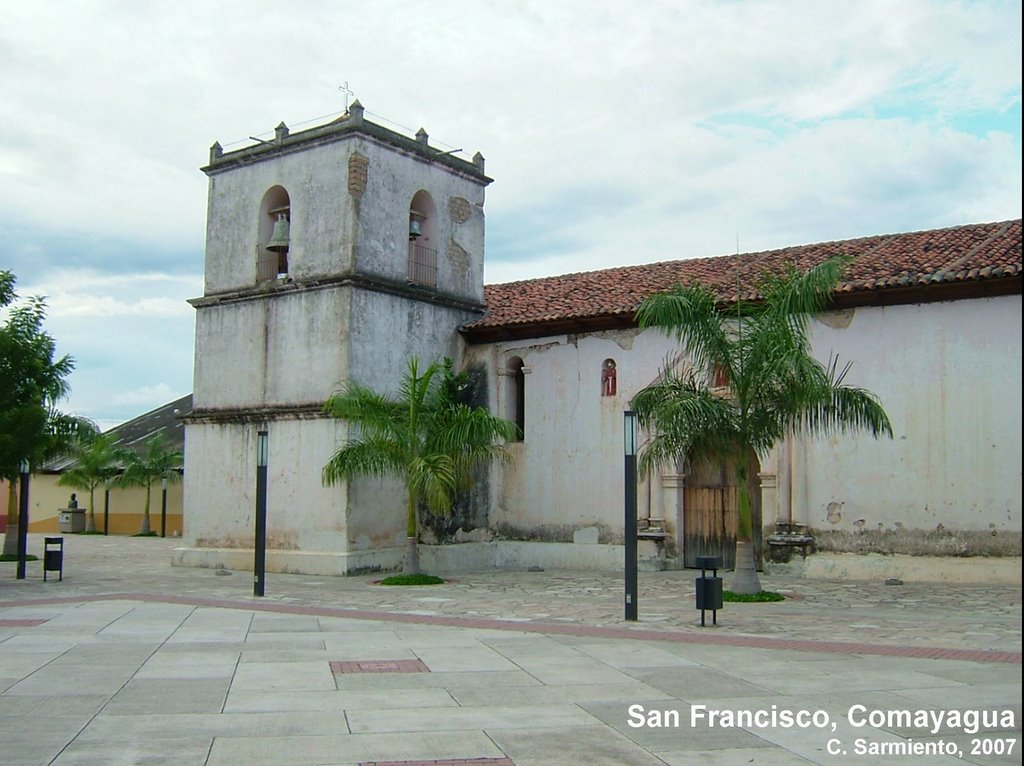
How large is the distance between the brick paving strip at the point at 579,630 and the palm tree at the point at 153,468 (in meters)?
21.9

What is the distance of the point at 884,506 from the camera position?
1752cm

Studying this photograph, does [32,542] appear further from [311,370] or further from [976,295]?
[976,295]

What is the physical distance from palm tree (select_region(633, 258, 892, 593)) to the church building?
308 centimetres

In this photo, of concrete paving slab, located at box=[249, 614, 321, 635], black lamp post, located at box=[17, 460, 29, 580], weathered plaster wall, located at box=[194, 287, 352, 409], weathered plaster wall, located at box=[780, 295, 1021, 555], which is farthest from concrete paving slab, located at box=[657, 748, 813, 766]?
black lamp post, located at box=[17, 460, 29, 580]

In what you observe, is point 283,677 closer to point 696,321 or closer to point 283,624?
point 283,624

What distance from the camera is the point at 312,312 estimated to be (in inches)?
818

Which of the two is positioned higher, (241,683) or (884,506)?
(884,506)

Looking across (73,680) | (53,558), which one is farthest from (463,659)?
(53,558)

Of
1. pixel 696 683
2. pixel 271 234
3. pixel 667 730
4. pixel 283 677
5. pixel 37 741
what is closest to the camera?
pixel 37 741

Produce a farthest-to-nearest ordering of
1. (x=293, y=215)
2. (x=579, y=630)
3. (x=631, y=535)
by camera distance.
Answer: (x=293, y=215) → (x=631, y=535) → (x=579, y=630)

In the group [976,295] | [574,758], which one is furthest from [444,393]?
[574,758]

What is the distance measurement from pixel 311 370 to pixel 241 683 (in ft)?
40.4

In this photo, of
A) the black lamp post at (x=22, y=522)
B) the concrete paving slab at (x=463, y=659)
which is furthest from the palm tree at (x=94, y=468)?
the concrete paving slab at (x=463, y=659)

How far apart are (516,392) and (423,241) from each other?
3.88m
